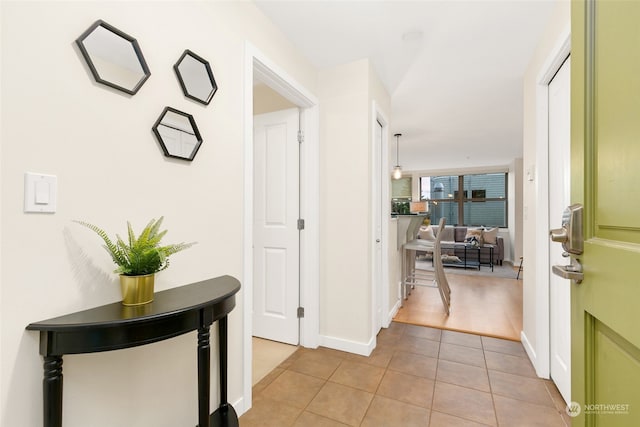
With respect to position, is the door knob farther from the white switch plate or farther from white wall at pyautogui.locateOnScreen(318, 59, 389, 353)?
white wall at pyautogui.locateOnScreen(318, 59, 389, 353)

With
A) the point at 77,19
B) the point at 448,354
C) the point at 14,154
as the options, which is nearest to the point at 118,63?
the point at 77,19

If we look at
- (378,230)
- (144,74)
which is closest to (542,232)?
(378,230)

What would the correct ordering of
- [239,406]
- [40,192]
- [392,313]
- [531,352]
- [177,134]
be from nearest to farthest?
1. [40,192]
2. [177,134]
3. [239,406]
4. [531,352]
5. [392,313]

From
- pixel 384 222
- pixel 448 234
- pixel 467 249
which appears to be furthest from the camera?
pixel 448 234

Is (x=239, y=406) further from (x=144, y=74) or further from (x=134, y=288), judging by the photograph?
(x=144, y=74)

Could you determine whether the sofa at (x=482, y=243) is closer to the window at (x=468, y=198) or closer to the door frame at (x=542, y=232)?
the window at (x=468, y=198)

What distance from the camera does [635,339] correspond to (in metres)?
0.52

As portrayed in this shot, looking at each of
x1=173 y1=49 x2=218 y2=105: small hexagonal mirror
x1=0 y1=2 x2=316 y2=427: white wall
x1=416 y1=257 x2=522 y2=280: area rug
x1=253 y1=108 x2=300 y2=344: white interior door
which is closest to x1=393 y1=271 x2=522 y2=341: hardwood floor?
x1=416 y1=257 x2=522 y2=280: area rug

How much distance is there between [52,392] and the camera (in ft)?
2.72

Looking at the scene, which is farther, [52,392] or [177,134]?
[177,134]

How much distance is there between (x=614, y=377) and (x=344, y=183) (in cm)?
195

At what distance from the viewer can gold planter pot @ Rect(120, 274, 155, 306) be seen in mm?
995

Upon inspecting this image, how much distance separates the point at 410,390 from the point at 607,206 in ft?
5.47

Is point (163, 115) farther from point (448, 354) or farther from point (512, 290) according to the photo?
point (512, 290)
